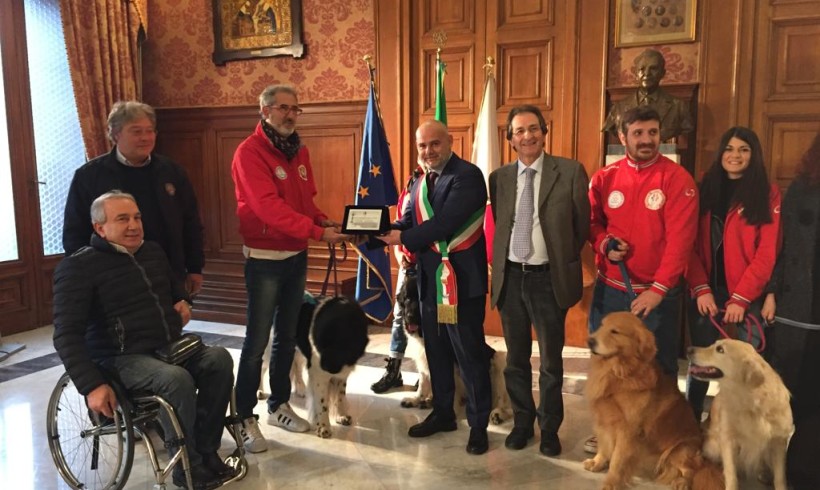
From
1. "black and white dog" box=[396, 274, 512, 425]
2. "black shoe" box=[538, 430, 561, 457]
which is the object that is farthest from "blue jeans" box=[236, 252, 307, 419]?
"black shoe" box=[538, 430, 561, 457]

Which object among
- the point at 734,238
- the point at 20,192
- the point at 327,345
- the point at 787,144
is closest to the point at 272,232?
the point at 327,345

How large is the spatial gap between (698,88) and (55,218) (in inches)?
197

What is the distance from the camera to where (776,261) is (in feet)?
7.79

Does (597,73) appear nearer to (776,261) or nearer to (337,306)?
(776,261)

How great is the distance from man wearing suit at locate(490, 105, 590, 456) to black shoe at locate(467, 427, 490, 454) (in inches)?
4.9

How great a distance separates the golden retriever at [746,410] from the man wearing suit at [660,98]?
1840 millimetres

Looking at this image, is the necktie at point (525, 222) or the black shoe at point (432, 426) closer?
the necktie at point (525, 222)

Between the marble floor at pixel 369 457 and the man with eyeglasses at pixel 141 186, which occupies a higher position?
the man with eyeglasses at pixel 141 186

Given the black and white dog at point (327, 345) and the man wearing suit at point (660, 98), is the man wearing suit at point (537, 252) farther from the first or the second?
the man wearing suit at point (660, 98)

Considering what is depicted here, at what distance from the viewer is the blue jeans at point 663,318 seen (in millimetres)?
2518

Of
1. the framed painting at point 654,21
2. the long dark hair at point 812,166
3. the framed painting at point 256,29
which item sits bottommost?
the long dark hair at point 812,166

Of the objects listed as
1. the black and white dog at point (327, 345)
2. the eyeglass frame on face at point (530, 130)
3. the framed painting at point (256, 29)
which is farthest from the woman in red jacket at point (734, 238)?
the framed painting at point (256, 29)

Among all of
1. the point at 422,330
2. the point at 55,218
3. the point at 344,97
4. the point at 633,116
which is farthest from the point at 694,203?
the point at 55,218

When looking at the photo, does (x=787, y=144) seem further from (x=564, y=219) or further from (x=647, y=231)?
(x=564, y=219)
